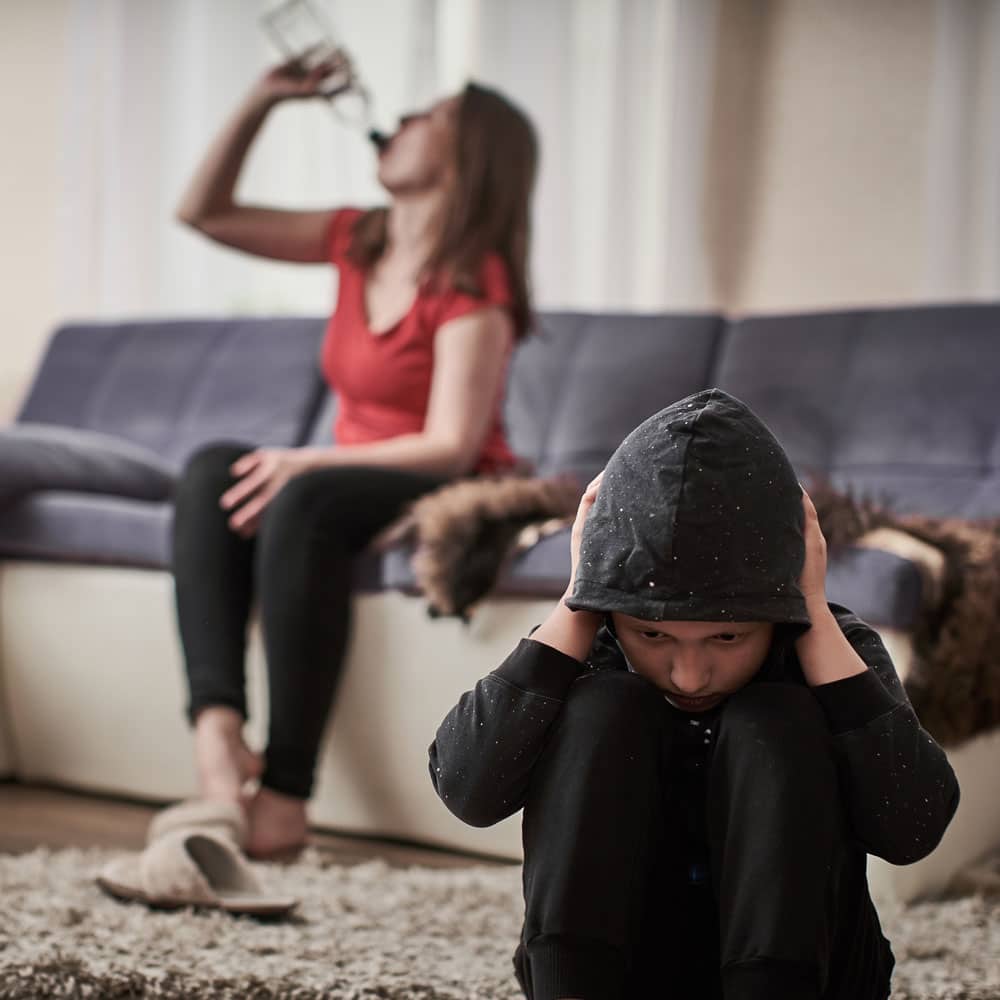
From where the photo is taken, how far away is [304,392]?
2404 mm

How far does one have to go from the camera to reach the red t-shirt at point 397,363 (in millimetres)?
1779

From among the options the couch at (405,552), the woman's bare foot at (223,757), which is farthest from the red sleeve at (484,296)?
the woman's bare foot at (223,757)

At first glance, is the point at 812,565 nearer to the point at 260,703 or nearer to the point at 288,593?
the point at 288,593

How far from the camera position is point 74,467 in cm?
195

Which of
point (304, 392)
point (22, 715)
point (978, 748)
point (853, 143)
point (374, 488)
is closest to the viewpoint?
point (978, 748)

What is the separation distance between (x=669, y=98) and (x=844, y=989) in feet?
8.12

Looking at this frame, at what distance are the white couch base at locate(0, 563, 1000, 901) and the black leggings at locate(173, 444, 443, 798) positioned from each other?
3.2 inches

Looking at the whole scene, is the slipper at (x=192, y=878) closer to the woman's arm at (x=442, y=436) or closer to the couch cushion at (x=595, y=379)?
the woman's arm at (x=442, y=436)

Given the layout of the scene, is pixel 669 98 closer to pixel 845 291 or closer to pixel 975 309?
pixel 845 291

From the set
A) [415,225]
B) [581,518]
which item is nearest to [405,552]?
[415,225]

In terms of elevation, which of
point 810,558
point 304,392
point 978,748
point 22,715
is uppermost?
point 810,558

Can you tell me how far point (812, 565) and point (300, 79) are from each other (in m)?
1.36

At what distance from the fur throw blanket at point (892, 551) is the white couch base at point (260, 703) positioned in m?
0.04

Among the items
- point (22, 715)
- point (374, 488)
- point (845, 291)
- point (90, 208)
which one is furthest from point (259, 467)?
point (90, 208)
